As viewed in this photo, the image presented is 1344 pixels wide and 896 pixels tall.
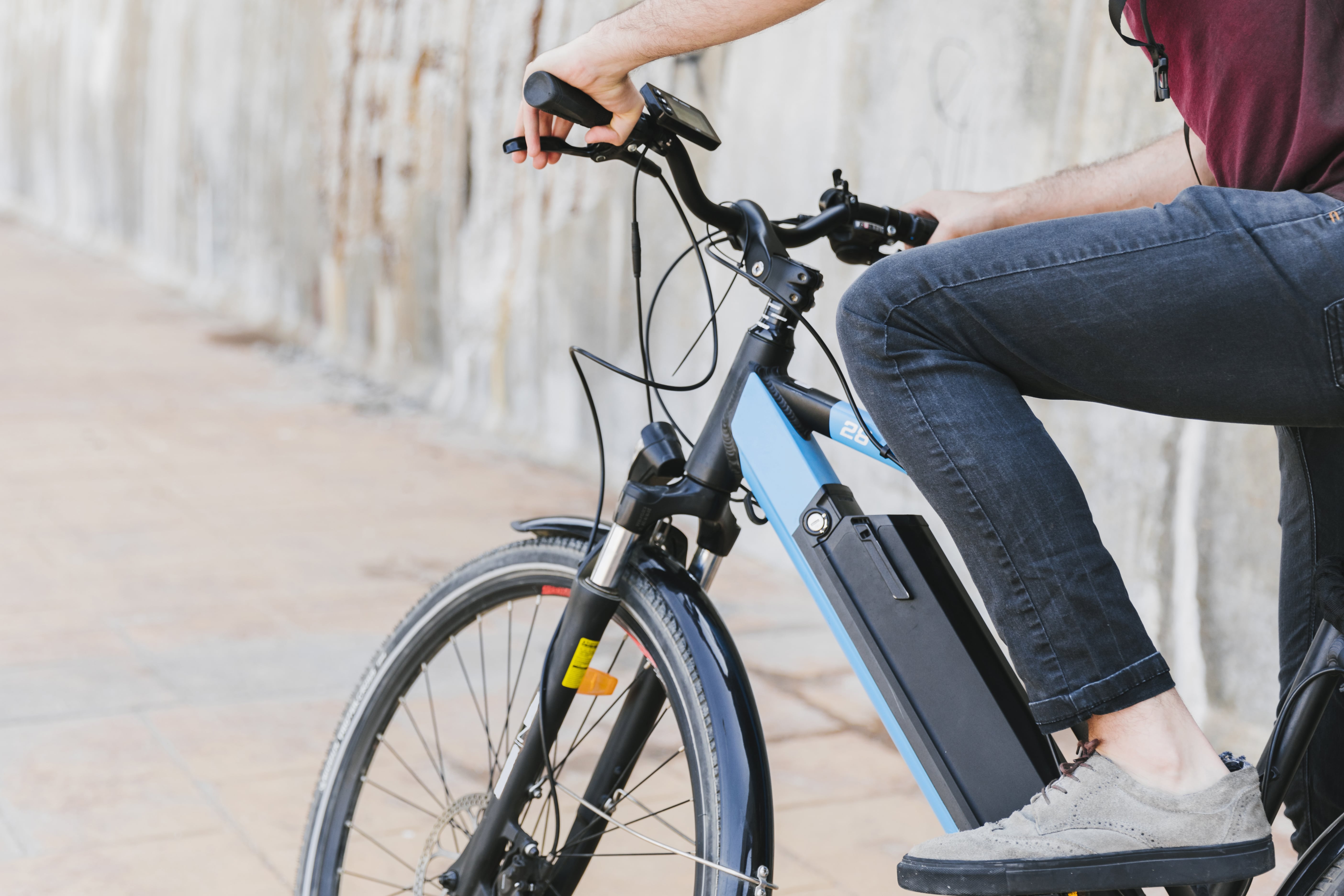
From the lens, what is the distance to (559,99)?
152 cm

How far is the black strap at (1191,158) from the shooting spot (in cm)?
173

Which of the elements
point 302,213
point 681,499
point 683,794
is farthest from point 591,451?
point 681,499

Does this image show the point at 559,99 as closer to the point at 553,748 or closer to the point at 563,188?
the point at 553,748

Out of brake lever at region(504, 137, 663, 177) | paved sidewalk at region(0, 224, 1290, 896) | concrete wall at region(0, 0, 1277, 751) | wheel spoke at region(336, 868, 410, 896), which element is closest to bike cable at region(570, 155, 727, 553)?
brake lever at region(504, 137, 663, 177)

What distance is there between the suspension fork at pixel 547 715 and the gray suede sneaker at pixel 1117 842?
0.56 metres

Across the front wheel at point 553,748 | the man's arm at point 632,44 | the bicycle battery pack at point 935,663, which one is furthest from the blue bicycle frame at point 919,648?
the man's arm at point 632,44

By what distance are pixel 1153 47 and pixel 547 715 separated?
1088 mm

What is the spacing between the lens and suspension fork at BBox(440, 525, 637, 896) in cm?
176

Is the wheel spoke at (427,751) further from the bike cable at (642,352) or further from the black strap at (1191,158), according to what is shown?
the black strap at (1191,158)

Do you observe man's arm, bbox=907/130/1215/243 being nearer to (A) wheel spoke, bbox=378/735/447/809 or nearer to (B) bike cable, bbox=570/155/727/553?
(B) bike cable, bbox=570/155/727/553

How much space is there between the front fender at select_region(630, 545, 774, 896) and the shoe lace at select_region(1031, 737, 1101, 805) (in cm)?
34

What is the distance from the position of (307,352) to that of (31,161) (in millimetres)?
8348

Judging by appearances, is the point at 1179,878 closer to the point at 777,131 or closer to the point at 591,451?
the point at 777,131

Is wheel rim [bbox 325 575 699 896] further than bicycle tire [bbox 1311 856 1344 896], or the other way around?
wheel rim [bbox 325 575 699 896]
